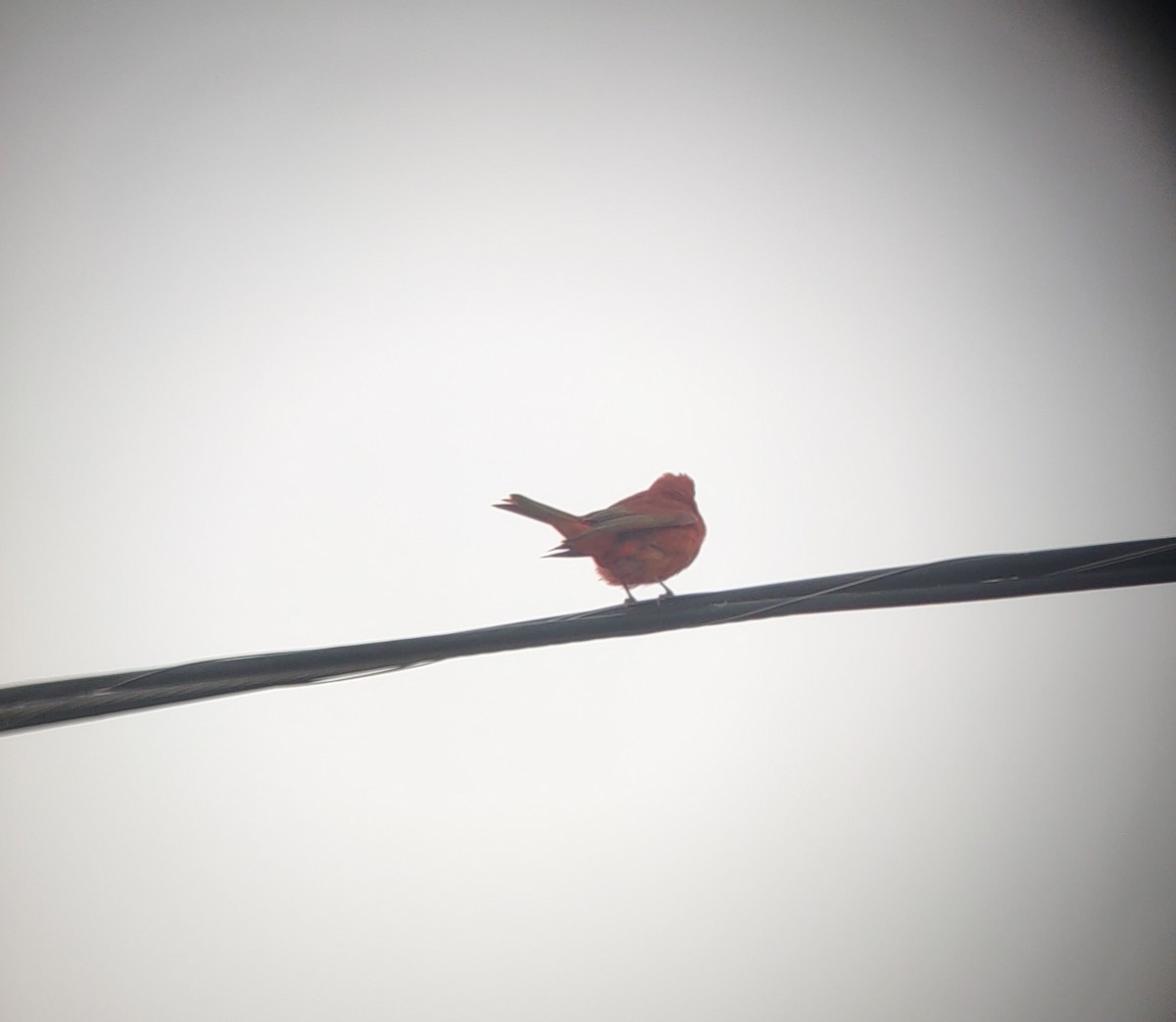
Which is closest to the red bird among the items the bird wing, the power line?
the bird wing

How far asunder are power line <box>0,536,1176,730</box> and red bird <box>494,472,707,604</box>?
82cm

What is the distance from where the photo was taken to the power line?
6.60 feet

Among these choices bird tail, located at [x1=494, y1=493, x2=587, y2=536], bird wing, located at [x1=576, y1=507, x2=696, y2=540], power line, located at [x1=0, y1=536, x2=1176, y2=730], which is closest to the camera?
power line, located at [x1=0, y1=536, x2=1176, y2=730]

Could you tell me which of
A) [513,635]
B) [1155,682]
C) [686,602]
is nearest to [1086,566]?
[686,602]

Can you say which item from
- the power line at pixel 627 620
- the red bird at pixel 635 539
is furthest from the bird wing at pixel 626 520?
the power line at pixel 627 620

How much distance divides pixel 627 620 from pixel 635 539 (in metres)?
0.96

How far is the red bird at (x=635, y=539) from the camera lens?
316cm

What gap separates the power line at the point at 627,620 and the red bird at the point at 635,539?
815mm

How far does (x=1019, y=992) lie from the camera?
11.8 m

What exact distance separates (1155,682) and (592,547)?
47.1 ft

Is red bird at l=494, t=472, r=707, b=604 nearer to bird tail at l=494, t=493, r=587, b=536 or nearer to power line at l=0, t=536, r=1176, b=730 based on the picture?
bird tail at l=494, t=493, r=587, b=536

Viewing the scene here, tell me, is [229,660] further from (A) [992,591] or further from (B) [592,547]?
(A) [992,591]

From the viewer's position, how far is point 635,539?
326 cm

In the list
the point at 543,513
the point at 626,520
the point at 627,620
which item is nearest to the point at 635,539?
the point at 626,520
